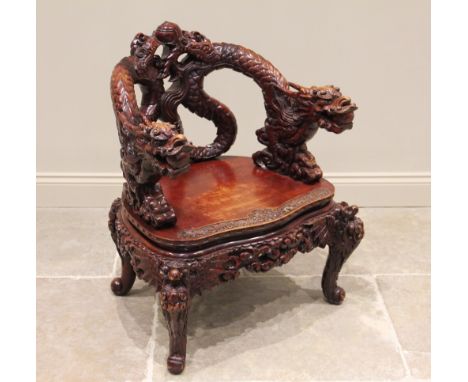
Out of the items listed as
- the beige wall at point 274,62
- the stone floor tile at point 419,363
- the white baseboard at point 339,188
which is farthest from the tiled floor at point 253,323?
the beige wall at point 274,62

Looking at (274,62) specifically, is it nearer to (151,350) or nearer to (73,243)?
(73,243)

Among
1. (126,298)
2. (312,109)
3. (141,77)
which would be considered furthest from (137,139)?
(126,298)

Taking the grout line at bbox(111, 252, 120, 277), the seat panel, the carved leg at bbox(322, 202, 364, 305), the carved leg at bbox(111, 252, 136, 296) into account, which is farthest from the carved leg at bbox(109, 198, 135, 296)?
the carved leg at bbox(322, 202, 364, 305)

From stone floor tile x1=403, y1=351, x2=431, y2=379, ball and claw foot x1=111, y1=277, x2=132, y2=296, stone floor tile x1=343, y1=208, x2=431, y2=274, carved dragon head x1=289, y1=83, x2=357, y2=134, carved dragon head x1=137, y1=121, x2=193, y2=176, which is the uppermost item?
carved dragon head x1=289, y1=83, x2=357, y2=134

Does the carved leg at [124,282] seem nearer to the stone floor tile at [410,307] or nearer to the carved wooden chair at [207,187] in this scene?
the carved wooden chair at [207,187]

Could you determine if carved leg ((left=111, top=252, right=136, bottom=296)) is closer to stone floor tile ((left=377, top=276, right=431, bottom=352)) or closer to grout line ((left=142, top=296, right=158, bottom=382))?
grout line ((left=142, top=296, right=158, bottom=382))

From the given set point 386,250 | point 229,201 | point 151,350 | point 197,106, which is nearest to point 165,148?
point 229,201

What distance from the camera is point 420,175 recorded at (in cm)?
314

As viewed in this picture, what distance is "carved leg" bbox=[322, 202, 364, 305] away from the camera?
218 cm

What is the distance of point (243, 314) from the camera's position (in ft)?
7.53

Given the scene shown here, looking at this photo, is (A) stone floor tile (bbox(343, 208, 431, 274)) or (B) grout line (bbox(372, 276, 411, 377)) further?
(A) stone floor tile (bbox(343, 208, 431, 274))

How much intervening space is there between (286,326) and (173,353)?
44 cm

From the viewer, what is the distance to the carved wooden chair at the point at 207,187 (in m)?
1.87

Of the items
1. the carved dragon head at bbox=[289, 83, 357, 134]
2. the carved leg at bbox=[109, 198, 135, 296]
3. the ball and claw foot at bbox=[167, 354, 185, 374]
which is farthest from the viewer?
the carved leg at bbox=[109, 198, 135, 296]
